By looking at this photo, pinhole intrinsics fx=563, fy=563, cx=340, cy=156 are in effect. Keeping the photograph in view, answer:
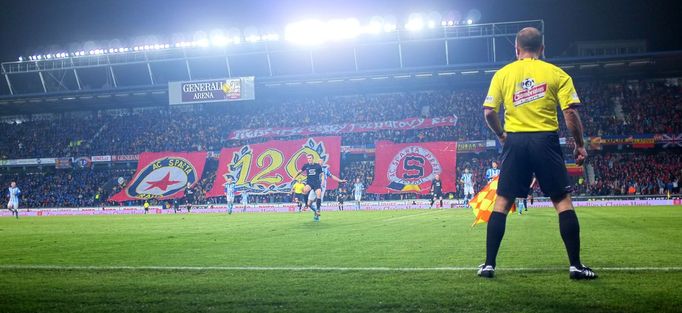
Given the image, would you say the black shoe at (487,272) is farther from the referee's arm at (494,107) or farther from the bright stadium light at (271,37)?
the bright stadium light at (271,37)

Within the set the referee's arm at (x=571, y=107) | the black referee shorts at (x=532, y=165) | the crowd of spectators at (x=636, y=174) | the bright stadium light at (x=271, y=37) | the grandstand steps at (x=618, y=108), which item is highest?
the bright stadium light at (x=271, y=37)

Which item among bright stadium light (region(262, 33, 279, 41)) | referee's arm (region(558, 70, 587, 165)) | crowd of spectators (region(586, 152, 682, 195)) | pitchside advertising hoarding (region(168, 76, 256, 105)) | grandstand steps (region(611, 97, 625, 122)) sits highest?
bright stadium light (region(262, 33, 279, 41))

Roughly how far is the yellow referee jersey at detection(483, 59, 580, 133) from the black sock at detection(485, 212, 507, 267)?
919 millimetres

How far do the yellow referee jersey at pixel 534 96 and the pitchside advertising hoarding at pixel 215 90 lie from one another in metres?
41.7

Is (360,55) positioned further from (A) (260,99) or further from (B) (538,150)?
(B) (538,150)

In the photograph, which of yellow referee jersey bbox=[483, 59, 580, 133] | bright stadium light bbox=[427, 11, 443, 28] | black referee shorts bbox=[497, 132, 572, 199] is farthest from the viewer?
bright stadium light bbox=[427, 11, 443, 28]

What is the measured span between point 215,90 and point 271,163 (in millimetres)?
8672

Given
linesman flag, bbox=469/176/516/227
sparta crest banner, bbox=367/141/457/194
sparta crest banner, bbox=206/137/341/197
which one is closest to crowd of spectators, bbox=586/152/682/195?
sparta crest banner, bbox=367/141/457/194

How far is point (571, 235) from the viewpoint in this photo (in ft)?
18.2

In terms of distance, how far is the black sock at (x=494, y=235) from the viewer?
5668mm

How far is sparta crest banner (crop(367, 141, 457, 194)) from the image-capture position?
39.2 metres

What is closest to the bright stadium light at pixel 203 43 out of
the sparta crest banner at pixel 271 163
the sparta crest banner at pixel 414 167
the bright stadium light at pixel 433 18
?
the sparta crest banner at pixel 271 163

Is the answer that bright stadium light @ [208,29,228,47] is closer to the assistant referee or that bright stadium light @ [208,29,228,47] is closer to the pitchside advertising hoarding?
the pitchside advertising hoarding

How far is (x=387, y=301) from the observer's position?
4422 millimetres
